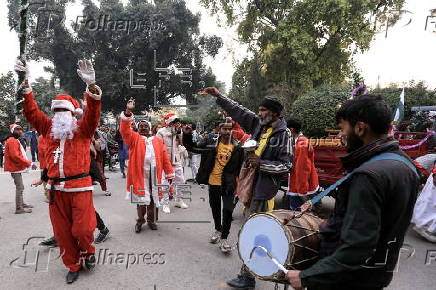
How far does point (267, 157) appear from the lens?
3285 mm

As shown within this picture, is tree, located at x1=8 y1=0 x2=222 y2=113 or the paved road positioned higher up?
tree, located at x1=8 y1=0 x2=222 y2=113

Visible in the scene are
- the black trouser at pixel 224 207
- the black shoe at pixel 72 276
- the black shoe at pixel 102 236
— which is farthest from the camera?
the black shoe at pixel 102 236

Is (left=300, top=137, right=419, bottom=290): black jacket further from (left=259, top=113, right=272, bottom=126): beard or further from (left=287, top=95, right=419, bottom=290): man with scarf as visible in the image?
(left=259, top=113, right=272, bottom=126): beard

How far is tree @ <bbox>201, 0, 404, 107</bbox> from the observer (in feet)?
49.2

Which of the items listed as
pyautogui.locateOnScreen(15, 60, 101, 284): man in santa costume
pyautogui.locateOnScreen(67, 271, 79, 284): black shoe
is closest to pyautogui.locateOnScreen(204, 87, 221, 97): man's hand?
Answer: pyautogui.locateOnScreen(15, 60, 101, 284): man in santa costume

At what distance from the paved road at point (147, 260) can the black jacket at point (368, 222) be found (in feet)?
6.94

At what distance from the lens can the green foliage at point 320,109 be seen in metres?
8.04

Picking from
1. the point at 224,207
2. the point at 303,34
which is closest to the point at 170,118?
the point at 224,207

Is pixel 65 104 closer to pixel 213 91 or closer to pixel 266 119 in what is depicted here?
pixel 213 91

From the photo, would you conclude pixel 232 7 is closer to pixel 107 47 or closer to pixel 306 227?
pixel 107 47

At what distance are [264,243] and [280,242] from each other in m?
0.12

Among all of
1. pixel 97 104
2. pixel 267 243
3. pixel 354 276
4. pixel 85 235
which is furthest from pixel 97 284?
pixel 354 276

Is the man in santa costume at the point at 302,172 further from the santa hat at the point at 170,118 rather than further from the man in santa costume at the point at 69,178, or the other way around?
the man in santa costume at the point at 69,178

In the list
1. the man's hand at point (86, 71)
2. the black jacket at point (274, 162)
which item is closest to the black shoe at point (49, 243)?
the man's hand at point (86, 71)
